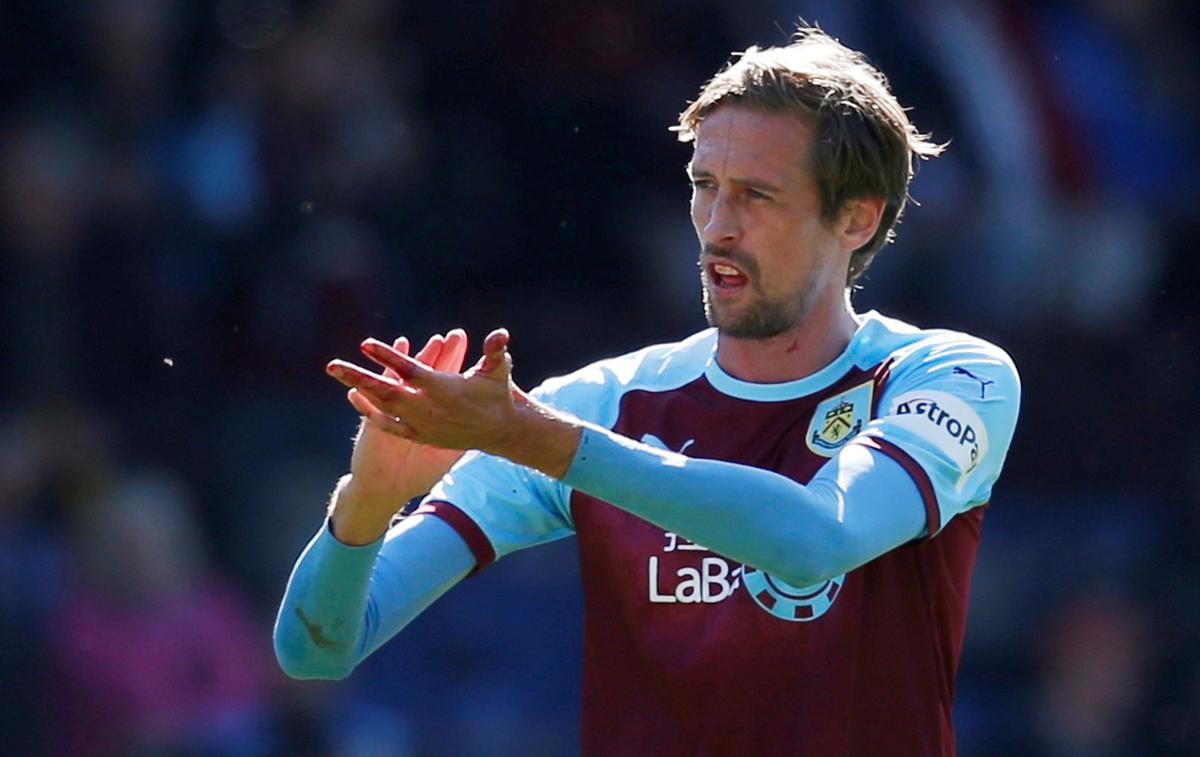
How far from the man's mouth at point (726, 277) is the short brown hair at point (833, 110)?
0.18 m

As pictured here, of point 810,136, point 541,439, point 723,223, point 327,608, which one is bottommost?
point 327,608

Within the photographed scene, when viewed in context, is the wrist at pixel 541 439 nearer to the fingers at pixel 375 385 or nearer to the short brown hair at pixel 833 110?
the fingers at pixel 375 385

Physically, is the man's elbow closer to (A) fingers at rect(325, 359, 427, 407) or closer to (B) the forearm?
(A) fingers at rect(325, 359, 427, 407)

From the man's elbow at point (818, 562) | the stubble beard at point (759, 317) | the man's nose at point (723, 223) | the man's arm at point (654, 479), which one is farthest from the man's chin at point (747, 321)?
the man's elbow at point (818, 562)

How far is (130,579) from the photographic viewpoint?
5898 millimetres

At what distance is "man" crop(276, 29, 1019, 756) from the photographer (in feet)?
8.55

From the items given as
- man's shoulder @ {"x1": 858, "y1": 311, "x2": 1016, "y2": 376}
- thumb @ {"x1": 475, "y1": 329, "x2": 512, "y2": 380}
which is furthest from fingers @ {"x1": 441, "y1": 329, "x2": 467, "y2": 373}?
man's shoulder @ {"x1": 858, "y1": 311, "x2": 1016, "y2": 376}

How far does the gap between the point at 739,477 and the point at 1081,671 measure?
4.31m

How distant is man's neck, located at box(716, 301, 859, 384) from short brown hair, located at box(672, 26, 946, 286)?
15 cm

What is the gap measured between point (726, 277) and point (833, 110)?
32 cm

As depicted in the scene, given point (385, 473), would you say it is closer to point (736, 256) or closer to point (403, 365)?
point (403, 365)

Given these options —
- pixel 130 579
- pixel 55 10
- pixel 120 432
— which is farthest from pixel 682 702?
pixel 55 10

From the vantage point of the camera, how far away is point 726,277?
306 cm

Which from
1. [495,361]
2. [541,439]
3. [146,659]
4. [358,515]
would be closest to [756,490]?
[541,439]
